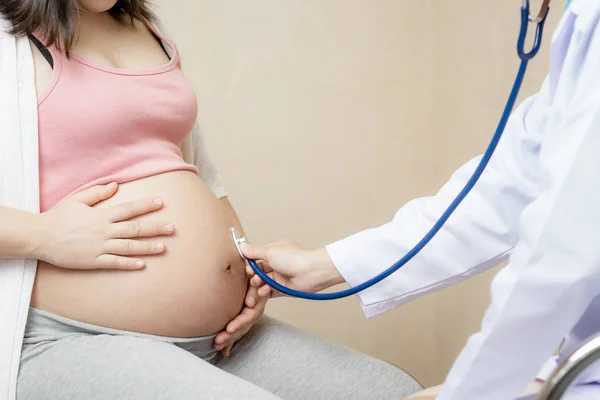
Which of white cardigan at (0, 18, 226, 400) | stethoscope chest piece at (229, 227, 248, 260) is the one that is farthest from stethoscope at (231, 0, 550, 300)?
white cardigan at (0, 18, 226, 400)

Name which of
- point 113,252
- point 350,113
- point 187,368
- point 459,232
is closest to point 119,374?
point 187,368

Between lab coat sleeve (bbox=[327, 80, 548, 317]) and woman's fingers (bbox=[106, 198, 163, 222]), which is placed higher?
lab coat sleeve (bbox=[327, 80, 548, 317])

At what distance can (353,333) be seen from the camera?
2.13m

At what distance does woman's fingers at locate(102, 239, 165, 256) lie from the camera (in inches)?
38.5

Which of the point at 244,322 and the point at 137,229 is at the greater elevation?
the point at 137,229

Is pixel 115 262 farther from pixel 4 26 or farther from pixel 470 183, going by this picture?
pixel 470 183

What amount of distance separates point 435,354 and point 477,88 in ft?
3.00

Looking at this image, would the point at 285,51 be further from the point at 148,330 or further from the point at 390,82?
the point at 148,330

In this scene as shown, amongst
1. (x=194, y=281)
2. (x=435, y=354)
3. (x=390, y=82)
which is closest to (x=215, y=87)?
(x=390, y=82)

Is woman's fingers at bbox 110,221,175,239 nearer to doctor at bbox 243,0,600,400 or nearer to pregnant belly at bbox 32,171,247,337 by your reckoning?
pregnant belly at bbox 32,171,247,337

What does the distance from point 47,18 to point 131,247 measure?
1.26 ft

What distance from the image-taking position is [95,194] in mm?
1019

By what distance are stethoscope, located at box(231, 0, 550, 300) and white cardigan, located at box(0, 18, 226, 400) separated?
1.13 ft

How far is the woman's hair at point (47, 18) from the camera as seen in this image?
1.02m
